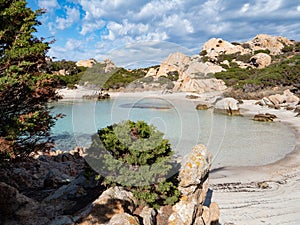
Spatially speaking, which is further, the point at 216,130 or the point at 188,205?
the point at 216,130

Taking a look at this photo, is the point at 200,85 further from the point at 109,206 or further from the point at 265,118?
the point at 109,206

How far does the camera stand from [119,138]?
6.58 metres

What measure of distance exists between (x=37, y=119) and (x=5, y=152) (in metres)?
1.01

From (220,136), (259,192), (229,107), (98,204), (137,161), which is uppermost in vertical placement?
(137,161)

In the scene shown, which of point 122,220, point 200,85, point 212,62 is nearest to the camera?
point 122,220

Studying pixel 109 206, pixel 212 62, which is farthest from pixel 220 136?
pixel 212 62

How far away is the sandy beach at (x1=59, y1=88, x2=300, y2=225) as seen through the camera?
340 inches

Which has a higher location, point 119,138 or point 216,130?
point 119,138

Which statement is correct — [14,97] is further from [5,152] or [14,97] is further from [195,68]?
[195,68]

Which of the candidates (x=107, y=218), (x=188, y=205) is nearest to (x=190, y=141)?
(x=188, y=205)

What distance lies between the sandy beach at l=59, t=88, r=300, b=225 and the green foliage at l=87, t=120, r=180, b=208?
223 centimetres

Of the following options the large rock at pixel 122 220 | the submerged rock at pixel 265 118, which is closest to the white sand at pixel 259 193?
the large rock at pixel 122 220

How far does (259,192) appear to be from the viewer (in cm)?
1051

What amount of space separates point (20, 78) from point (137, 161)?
3.27 metres
